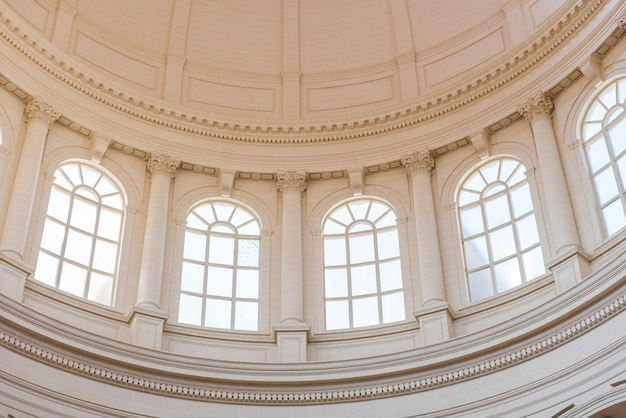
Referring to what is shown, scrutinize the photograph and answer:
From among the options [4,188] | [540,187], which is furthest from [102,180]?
[540,187]

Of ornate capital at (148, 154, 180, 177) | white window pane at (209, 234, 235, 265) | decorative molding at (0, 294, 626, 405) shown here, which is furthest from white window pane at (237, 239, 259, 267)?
decorative molding at (0, 294, 626, 405)

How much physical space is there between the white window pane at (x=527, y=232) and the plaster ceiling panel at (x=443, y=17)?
21.8 ft

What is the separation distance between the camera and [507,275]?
24.5m

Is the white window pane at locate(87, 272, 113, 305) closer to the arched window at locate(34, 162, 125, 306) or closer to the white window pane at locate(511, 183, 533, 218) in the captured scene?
the arched window at locate(34, 162, 125, 306)

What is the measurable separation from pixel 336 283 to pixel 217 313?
297 centimetres

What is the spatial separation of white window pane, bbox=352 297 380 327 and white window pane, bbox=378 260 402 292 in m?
0.42

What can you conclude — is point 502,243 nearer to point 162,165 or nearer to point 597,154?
point 597,154

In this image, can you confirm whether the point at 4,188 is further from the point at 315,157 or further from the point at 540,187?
the point at 540,187

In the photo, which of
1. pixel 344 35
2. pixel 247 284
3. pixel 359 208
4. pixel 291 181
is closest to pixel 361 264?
pixel 359 208

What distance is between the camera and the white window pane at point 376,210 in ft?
88.9

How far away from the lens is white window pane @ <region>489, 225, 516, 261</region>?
24.9m

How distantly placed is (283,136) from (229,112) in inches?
69.1

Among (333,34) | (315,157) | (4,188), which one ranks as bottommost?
(4,188)

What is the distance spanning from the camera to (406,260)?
25.8 m
